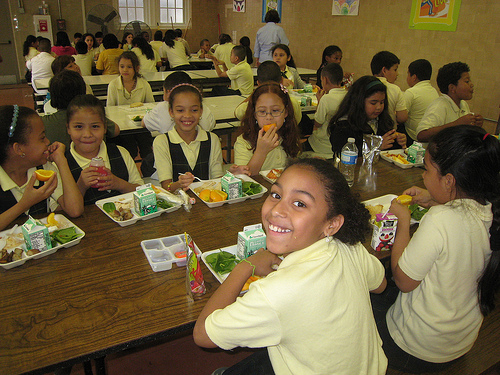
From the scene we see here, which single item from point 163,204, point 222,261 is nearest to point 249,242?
point 222,261

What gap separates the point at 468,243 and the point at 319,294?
0.64 metres

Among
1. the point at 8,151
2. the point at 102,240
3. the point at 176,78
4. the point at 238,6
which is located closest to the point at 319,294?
the point at 102,240

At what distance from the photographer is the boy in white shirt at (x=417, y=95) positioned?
12.2 feet

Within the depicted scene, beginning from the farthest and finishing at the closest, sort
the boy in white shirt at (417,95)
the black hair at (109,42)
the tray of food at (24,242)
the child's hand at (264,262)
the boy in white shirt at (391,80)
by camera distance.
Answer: the black hair at (109,42)
the boy in white shirt at (417,95)
the boy in white shirt at (391,80)
the tray of food at (24,242)
the child's hand at (264,262)

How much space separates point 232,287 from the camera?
3.75 feet

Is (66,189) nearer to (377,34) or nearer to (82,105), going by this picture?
(82,105)

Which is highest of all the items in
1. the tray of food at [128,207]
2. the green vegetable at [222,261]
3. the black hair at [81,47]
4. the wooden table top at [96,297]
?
the black hair at [81,47]

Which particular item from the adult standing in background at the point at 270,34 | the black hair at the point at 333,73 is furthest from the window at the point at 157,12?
the black hair at the point at 333,73

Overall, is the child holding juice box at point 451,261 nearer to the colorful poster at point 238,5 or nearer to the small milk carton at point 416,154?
the small milk carton at point 416,154

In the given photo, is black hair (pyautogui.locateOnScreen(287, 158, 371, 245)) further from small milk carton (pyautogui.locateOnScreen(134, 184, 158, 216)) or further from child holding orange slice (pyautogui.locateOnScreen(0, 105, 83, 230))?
child holding orange slice (pyautogui.locateOnScreen(0, 105, 83, 230))

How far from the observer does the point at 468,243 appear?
124 cm

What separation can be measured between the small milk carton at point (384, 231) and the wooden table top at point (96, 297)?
0.58 metres

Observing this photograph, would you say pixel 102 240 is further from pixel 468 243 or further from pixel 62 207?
pixel 468 243

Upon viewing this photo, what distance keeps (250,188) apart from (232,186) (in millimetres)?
158
